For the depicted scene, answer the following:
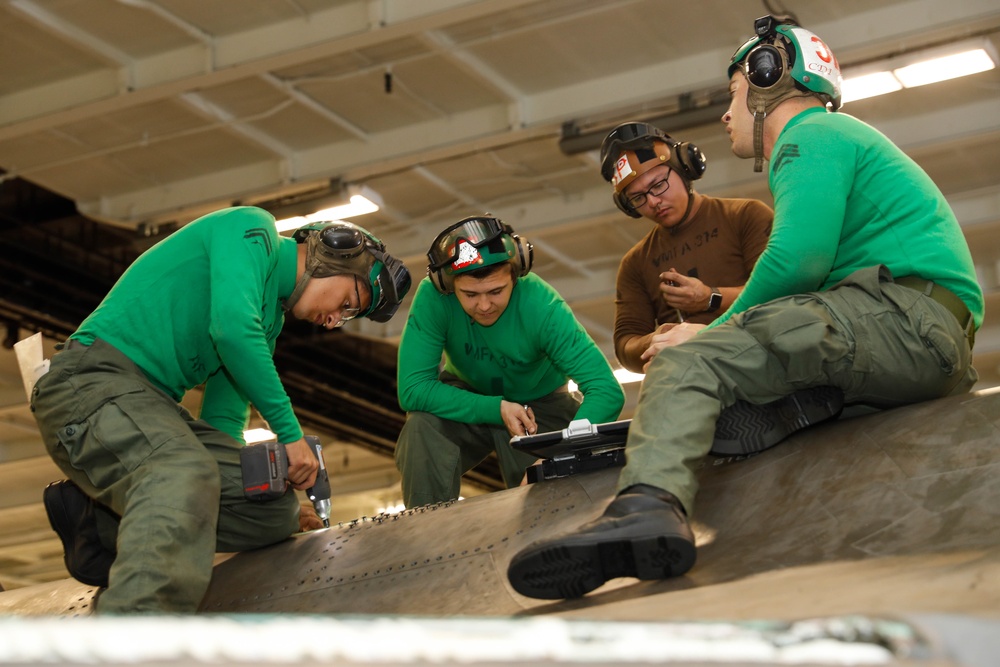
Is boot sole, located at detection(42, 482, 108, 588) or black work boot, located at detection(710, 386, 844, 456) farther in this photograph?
boot sole, located at detection(42, 482, 108, 588)

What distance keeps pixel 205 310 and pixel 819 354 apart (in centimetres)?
202

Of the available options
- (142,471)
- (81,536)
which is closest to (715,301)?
(142,471)

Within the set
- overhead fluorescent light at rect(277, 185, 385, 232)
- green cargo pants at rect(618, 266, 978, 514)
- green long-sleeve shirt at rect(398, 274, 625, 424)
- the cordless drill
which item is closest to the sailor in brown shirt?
green long-sleeve shirt at rect(398, 274, 625, 424)

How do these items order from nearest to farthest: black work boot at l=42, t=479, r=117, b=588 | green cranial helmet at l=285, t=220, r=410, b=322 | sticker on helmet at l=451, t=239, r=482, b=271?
black work boot at l=42, t=479, r=117, b=588 < green cranial helmet at l=285, t=220, r=410, b=322 < sticker on helmet at l=451, t=239, r=482, b=271

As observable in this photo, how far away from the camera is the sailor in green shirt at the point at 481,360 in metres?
4.57

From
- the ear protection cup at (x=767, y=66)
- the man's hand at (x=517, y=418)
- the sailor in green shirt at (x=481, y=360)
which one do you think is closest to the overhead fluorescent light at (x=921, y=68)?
the sailor in green shirt at (x=481, y=360)

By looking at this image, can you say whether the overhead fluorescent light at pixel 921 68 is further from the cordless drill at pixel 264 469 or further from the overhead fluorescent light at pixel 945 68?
the cordless drill at pixel 264 469

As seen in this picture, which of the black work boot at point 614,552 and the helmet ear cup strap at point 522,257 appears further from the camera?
the helmet ear cup strap at point 522,257

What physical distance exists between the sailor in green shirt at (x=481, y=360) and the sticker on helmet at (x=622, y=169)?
0.58m

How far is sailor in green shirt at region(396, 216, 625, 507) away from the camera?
4574mm

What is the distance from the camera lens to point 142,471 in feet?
10.5

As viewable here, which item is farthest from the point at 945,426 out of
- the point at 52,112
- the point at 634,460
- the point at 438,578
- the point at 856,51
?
the point at 52,112

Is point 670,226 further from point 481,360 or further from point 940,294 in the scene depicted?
point 940,294

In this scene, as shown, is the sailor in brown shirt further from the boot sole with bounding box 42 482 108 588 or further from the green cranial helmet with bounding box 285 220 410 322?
the boot sole with bounding box 42 482 108 588
